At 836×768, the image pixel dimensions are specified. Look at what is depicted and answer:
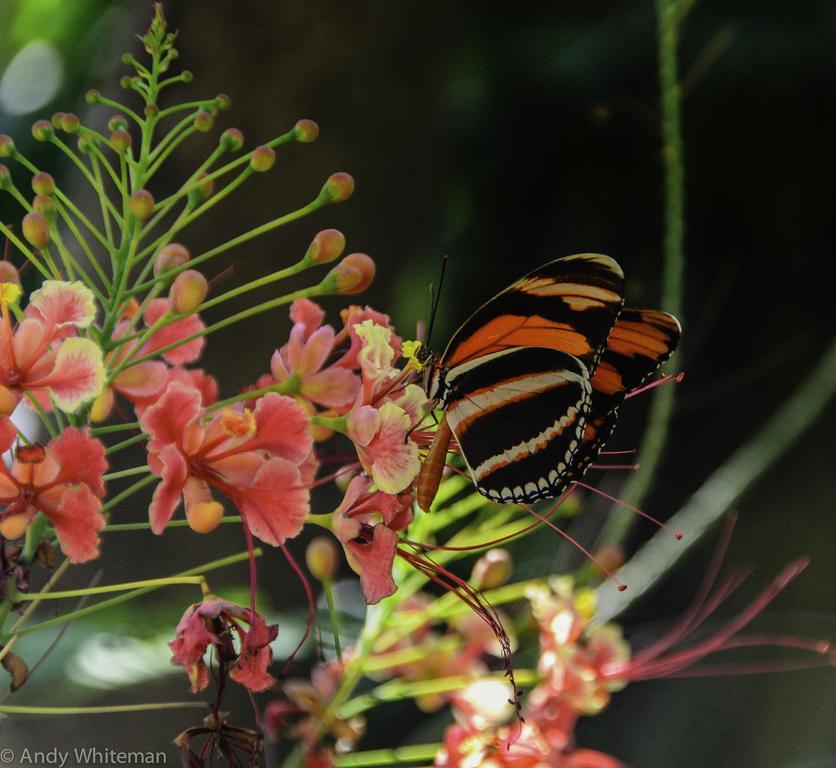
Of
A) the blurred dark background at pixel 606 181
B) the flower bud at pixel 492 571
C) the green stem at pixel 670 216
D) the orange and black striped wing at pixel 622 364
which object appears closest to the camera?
the orange and black striped wing at pixel 622 364

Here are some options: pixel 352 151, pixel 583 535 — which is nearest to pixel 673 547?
pixel 583 535

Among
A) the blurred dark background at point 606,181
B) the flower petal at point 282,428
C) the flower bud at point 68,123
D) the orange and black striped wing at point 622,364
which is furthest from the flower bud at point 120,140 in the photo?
the blurred dark background at point 606,181

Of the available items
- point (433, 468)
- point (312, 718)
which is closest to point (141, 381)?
point (433, 468)

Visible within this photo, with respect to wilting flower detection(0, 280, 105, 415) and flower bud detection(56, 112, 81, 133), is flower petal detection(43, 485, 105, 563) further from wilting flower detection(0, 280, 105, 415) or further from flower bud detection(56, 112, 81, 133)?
flower bud detection(56, 112, 81, 133)

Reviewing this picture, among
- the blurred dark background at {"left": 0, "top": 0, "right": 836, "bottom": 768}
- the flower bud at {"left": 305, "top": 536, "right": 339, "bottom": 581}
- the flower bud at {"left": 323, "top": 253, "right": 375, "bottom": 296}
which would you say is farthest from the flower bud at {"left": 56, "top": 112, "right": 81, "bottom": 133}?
the blurred dark background at {"left": 0, "top": 0, "right": 836, "bottom": 768}

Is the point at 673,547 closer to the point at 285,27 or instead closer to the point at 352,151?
the point at 352,151

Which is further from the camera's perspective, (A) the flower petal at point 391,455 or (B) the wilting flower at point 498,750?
(B) the wilting flower at point 498,750

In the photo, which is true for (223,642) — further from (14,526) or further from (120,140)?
(120,140)

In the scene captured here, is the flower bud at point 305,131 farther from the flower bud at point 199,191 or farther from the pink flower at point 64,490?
the pink flower at point 64,490
